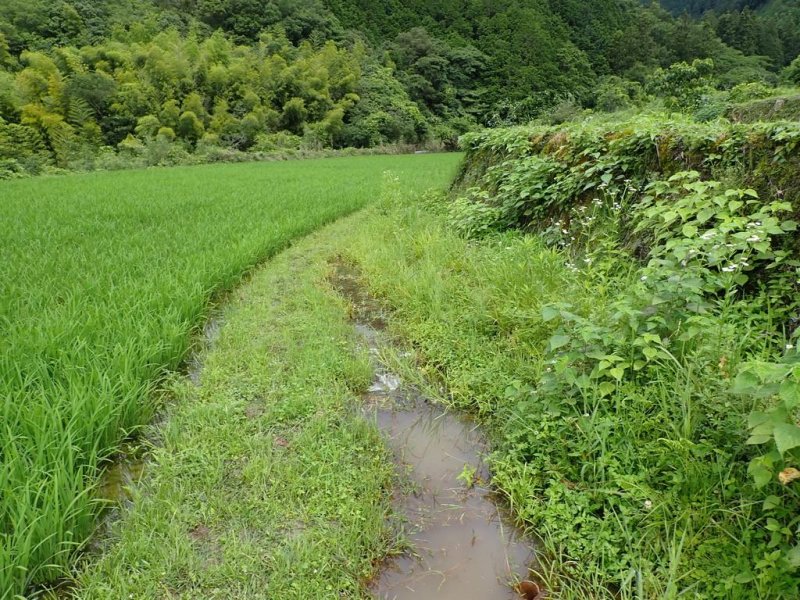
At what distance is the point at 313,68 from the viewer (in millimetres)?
33656

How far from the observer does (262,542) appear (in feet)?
5.24

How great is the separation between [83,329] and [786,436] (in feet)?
10.7

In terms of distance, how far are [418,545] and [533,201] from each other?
12.8 ft

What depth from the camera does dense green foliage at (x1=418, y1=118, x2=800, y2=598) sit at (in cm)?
135

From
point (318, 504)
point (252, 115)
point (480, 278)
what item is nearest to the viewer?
point (318, 504)

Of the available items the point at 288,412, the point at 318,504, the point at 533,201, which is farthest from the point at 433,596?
the point at 533,201

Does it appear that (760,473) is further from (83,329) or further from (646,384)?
(83,329)

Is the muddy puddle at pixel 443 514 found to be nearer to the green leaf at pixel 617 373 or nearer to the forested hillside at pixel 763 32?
the green leaf at pixel 617 373

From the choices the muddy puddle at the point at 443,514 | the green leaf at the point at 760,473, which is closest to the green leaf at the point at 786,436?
the green leaf at the point at 760,473

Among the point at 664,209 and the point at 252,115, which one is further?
the point at 252,115

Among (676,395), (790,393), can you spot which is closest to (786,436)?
(790,393)

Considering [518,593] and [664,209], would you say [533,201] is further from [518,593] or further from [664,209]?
[518,593]

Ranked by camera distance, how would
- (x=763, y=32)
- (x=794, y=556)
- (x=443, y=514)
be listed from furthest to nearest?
1. (x=763, y=32)
2. (x=443, y=514)
3. (x=794, y=556)

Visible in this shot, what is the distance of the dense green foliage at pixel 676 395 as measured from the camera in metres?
1.35
